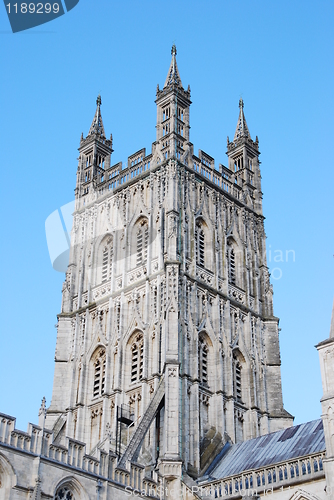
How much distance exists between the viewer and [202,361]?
125ft

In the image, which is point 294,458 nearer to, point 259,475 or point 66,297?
point 259,475

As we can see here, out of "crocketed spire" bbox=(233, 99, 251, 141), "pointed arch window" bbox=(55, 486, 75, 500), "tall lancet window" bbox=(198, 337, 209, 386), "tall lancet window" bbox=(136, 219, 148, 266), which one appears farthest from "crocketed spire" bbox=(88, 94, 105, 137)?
"pointed arch window" bbox=(55, 486, 75, 500)

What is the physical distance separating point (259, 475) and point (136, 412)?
8.33m

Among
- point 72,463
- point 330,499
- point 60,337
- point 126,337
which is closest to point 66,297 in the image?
point 60,337

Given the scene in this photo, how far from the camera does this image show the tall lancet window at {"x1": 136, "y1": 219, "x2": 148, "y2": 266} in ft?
135

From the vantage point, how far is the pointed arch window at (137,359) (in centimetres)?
3772

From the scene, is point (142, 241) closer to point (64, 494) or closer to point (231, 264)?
point (231, 264)

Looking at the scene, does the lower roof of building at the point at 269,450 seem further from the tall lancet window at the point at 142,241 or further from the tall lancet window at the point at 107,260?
the tall lancet window at the point at 107,260

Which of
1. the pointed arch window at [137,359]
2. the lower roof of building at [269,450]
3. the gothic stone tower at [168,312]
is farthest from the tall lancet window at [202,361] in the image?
the lower roof of building at [269,450]

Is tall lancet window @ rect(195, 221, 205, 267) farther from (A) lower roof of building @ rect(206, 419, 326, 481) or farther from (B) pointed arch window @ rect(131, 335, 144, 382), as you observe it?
(A) lower roof of building @ rect(206, 419, 326, 481)

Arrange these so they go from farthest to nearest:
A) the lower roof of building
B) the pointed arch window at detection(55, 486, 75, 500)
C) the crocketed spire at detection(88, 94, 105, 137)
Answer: the crocketed spire at detection(88, 94, 105, 137), the lower roof of building, the pointed arch window at detection(55, 486, 75, 500)

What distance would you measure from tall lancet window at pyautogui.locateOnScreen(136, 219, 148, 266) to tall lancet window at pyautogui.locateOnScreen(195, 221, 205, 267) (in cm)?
270

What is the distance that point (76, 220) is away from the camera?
4666 cm

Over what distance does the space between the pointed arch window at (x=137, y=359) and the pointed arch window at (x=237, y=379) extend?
4.97m
